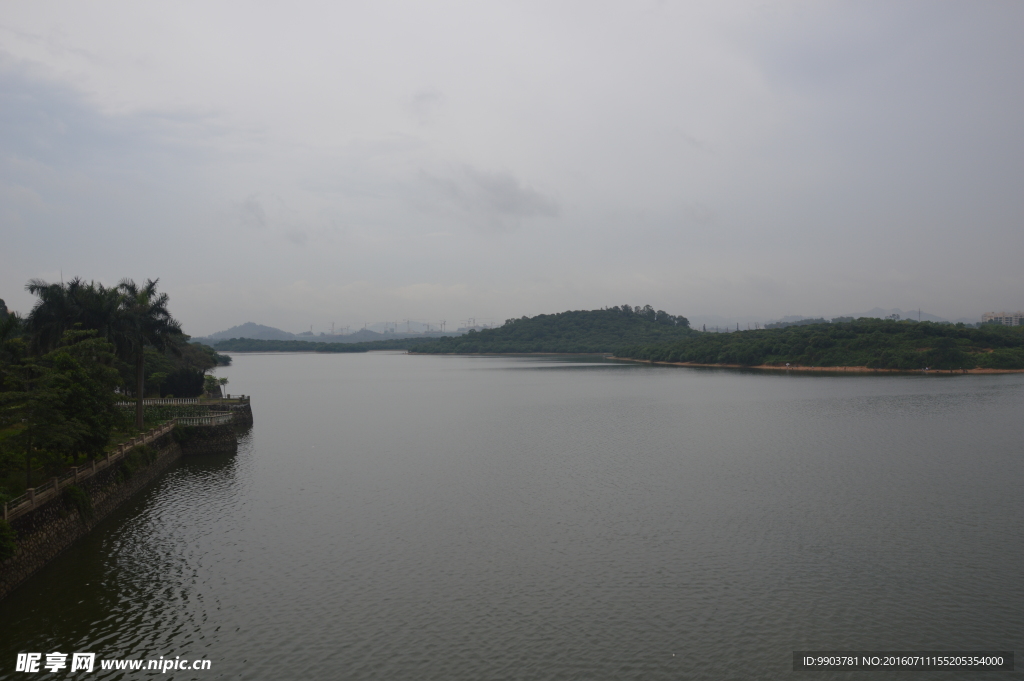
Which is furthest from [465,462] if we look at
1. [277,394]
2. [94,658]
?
[277,394]

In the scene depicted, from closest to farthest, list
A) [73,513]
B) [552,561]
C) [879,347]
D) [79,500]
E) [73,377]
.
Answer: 1. [552,561]
2. [73,513]
3. [79,500]
4. [73,377]
5. [879,347]

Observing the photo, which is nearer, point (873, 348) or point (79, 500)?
point (79, 500)

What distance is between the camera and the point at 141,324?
35.1 meters

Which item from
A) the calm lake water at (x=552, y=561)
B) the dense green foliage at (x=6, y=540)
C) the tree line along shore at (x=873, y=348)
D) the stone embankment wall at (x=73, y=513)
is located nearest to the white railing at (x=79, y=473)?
the stone embankment wall at (x=73, y=513)

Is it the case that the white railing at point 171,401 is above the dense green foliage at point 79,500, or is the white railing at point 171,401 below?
above

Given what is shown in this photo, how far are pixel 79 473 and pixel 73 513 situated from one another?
60.0 inches

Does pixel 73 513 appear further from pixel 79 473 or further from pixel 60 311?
pixel 60 311

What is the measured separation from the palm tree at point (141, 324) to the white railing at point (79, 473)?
8.76ft

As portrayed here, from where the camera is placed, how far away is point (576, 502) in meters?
25.0

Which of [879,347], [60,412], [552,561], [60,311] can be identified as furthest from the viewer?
[879,347]

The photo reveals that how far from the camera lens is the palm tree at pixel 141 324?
3425 cm

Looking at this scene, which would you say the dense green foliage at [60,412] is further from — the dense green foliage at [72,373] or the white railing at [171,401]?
the white railing at [171,401]

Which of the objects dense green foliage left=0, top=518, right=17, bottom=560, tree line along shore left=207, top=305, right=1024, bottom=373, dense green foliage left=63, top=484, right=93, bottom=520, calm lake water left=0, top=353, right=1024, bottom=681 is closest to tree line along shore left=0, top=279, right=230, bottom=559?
dense green foliage left=0, top=518, right=17, bottom=560

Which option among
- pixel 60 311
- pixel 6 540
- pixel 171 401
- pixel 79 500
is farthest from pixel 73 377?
pixel 171 401
